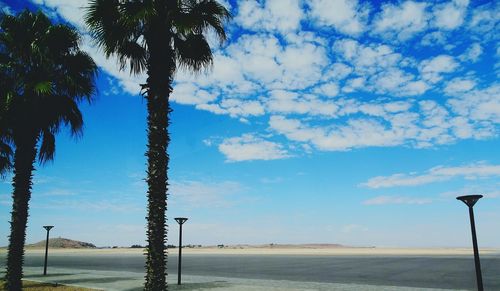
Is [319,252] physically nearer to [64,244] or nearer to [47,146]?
[47,146]

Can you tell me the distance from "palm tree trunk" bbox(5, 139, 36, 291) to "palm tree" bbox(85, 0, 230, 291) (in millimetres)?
5252

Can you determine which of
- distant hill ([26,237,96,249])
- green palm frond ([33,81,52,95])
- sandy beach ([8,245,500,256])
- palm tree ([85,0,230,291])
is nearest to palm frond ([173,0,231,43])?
palm tree ([85,0,230,291])

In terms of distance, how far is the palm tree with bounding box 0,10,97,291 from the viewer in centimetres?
1332

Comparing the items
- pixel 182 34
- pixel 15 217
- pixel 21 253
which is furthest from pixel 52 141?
pixel 182 34

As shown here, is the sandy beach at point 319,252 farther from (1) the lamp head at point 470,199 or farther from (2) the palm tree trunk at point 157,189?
(1) the lamp head at point 470,199

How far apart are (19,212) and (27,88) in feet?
14.0

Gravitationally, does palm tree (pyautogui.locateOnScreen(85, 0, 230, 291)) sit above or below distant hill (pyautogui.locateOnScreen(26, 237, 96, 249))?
above

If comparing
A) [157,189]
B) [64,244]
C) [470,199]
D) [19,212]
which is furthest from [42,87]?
[64,244]

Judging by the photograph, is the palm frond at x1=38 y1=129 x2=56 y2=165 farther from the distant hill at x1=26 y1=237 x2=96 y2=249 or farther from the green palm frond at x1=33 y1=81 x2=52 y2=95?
the distant hill at x1=26 y1=237 x2=96 y2=249

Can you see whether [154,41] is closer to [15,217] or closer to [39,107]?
[39,107]

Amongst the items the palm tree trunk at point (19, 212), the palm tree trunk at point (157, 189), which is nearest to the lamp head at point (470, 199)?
the palm tree trunk at point (157, 189)

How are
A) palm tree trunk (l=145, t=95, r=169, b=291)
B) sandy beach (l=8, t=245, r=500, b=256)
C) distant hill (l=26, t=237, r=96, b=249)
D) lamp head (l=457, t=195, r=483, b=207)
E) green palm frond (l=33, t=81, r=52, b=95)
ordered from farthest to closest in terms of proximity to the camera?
distant hill (l=26, t=237, r=96, b=249), sandy beach (l=8, t=245, r=500, b=256), green palm frond (l=33, t=81, r=52, b=95), lamp head (l=457, t=195, r=483, b=207), palm tree trunk (l=145, t=95, r=169, b=291)

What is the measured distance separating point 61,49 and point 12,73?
1.86 meters

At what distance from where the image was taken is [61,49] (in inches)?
561
